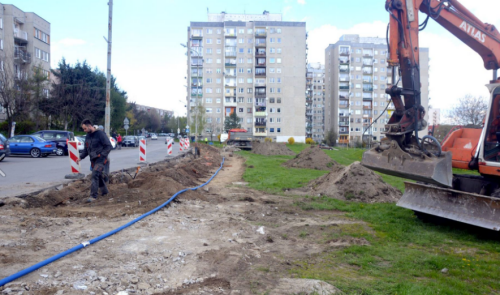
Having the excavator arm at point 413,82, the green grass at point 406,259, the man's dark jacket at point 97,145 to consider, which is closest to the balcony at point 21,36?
the man's dark jacket at point 97,145

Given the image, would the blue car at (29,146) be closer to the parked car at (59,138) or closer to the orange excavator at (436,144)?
the parked car at (59,138)

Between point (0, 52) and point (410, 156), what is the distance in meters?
42.6

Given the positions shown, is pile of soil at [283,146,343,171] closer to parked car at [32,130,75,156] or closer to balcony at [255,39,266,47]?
parked car at [32,130,75,156]

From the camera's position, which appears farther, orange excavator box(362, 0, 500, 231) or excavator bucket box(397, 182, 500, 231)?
orange excavator box(362, 0, 500, 231)

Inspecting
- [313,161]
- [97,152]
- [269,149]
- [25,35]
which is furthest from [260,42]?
[97,152]

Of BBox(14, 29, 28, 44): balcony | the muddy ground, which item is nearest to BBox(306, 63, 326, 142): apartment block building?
BBox(14, 29, 28, 44): balcony

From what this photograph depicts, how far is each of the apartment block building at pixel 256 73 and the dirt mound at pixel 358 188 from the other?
69061mm

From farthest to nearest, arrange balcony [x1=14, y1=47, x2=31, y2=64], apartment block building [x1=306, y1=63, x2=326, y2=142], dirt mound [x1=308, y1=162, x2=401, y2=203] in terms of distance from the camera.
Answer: apartment block building [x1=306, y1=63, x2=326, y2=142], balcony [x1=14, y1=47, x2=31, y2=64], dirt mound [x1=308, y1=162, x2=401, y2=203]

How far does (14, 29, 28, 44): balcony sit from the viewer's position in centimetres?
4961

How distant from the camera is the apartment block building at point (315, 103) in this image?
120188 millimetres

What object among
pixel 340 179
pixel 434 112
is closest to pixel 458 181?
pixel 434 112

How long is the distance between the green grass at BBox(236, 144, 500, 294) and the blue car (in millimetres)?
22414

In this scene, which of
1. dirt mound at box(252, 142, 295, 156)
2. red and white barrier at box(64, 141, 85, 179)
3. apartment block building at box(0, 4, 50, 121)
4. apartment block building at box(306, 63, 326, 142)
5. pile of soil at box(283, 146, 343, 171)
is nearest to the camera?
red and white barrier at box(64, 141, 85, 179)

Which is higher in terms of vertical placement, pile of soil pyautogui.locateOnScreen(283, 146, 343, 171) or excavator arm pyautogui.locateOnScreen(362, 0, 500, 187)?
excavator arm pyautogui.locateOnScreen(362, 0, 500, 187)
